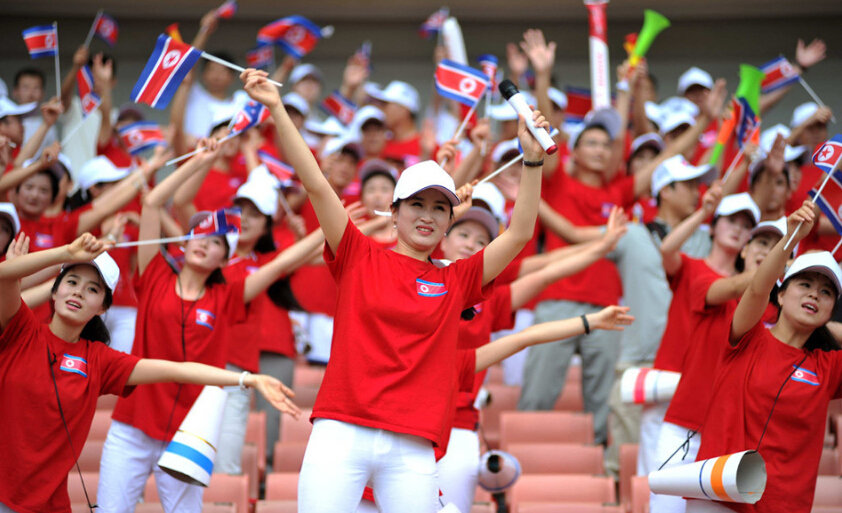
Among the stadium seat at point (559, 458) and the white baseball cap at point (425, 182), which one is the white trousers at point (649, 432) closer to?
the stadium seat at point (559, 458)

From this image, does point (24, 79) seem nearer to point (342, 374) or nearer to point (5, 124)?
point (5, 124)

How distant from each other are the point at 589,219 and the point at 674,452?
263cm

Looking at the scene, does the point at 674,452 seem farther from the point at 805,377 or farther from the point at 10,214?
the point at 10,214

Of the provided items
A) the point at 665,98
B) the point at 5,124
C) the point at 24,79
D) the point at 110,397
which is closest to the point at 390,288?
the point at 110,397

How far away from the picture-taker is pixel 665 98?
1112 cm

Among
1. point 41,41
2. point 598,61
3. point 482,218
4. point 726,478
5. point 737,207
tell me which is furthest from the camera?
point 598,61

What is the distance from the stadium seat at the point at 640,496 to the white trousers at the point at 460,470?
78cm

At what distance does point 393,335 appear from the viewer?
12.0 ft

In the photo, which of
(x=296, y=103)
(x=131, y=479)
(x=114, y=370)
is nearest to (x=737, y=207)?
(x=114, y=370)

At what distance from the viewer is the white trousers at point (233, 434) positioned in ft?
18.2

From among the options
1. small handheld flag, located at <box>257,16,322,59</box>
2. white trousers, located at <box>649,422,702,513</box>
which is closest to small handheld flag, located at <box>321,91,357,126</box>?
small handheld flag, located at <box>257,16,322,59</box>

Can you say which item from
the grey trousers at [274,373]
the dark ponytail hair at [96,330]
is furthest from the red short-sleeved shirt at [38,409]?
the grey trousers at [274,373]

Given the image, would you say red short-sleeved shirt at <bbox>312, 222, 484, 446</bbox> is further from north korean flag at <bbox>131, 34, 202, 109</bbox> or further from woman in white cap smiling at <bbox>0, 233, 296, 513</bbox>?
north korean flag at <bbox>131, 34, 202, 109</bbox>

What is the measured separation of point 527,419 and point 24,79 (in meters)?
5.45
